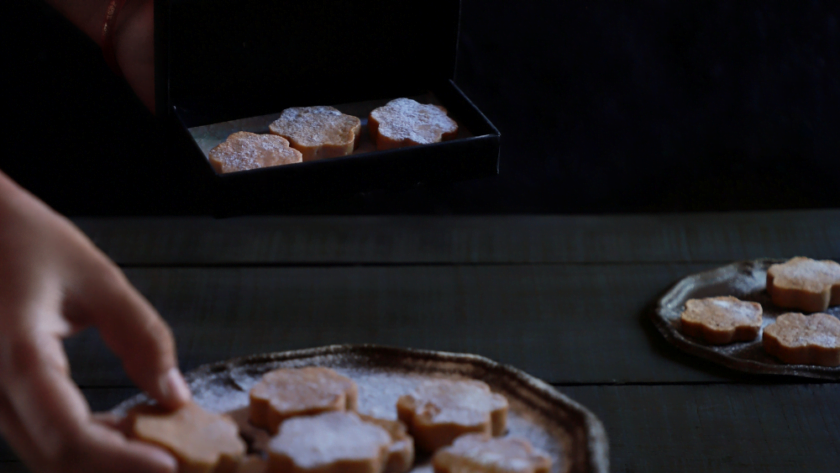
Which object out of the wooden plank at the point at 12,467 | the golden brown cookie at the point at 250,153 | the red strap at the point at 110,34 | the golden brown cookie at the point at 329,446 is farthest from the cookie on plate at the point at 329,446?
the red strap at the point at 110,34

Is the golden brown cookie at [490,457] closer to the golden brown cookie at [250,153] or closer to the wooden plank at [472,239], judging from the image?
the golden brown cookie at [250,153]

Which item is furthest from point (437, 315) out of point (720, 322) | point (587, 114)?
point (587, 114)

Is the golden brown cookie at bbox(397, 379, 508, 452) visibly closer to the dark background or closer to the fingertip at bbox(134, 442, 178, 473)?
the fingertip at bbox(134, 442, 178, 473)

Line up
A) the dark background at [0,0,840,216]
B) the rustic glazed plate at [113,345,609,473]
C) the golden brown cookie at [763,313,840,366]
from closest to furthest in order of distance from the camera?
the rustic glazed plate at [113,345,609,473] → the golden brown cookie at [763,313,840,366] → the dark background at [0,0,840,216]

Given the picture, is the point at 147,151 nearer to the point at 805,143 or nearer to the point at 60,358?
the point at 60,358

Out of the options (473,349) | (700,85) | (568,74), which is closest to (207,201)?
(473,349)

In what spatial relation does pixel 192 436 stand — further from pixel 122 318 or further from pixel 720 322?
pixel 720 322

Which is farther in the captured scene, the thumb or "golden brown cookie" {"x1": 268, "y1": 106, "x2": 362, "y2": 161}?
"golden brown cookie" {"x1": 268, "y1": 106, "x2": 362, "y2": 161}

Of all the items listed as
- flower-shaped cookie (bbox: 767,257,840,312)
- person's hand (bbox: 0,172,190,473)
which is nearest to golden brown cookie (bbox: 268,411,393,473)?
person's hand (bbox: 0,172,190,473)
